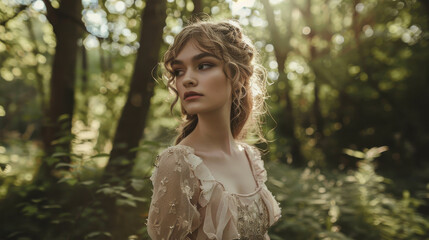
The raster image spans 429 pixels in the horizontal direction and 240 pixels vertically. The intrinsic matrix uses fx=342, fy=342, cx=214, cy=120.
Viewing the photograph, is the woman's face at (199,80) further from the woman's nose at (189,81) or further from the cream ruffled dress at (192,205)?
the cream ruffled dress at (192,205)

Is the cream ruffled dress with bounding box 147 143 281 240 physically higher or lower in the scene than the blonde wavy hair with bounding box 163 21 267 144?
lower

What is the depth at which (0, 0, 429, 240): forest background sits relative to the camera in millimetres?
3736

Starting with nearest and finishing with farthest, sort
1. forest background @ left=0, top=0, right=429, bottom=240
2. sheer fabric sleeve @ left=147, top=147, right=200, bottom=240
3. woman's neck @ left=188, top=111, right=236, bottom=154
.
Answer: sheer fabric sleeve @ left=147, top=147, right=200, bottom=240, woman's neck @ left=188, top=111, right=236, bottom=154, forest background @ left=0, top=0, right=429, bottom=240

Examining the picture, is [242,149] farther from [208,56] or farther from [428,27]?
[428,27]

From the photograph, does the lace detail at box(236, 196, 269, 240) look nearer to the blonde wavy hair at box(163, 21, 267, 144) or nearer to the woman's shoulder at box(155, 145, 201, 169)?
the woman's shoulder at box(155, 145, 201, 169)

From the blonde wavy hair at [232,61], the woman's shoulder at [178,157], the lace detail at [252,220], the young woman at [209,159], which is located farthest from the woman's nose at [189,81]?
the lace detail at [252,220]

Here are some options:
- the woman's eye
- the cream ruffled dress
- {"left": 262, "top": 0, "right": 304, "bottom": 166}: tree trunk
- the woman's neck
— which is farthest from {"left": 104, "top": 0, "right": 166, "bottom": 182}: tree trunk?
{"left": 262, "top": 0, "right": 304, "bottom": 166}: tree trunk

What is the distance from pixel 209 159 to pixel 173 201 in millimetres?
396

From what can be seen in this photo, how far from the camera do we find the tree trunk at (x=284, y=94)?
34.4ft

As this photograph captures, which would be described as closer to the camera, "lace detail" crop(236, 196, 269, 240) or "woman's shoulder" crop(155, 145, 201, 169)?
"woman's shoulder" crop(155, 145, 201, 169)

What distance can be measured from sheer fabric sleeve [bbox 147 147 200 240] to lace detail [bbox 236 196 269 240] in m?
0.30

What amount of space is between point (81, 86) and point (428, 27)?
9.58 metres

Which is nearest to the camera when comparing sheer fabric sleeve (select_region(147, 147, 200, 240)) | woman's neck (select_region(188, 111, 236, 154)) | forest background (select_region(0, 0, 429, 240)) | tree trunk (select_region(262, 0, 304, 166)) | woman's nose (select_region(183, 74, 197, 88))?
sheer fabric sleeve (select_region(147, 147, 200, 240))

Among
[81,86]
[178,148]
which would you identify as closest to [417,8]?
[81,86]
